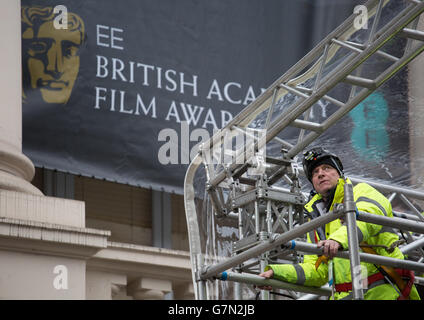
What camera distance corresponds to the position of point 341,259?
7488mm

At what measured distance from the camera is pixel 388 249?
7453 millimetres

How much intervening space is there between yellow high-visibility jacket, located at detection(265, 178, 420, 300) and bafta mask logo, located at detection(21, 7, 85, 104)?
287 inches

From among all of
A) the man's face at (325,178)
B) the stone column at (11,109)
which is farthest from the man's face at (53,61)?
A: the man's face at (325,178)

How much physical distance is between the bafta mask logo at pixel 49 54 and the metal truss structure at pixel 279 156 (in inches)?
199

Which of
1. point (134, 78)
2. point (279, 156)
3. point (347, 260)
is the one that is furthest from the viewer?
point (134, 78)

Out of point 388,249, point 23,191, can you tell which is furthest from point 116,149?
point 388,249

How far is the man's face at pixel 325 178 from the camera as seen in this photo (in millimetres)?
7535

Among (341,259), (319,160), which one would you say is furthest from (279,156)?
(341,259)

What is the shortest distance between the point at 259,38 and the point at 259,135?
7.66m

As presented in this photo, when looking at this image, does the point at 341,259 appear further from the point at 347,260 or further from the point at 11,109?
the point at 11,109

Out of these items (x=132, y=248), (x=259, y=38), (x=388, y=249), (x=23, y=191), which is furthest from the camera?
(x=259, y=38)

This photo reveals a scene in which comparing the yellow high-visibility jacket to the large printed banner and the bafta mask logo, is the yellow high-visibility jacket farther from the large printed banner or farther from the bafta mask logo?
the bafta mask logo

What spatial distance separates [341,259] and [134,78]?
26.2 feet

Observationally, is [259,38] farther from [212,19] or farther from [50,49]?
[50,49]
